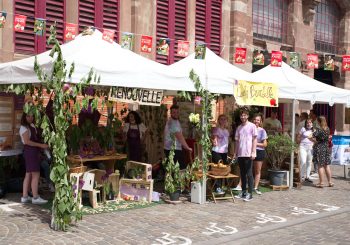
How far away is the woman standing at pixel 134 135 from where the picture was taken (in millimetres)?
10172

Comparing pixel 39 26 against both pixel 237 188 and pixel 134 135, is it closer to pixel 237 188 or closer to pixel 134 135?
pixel 134 135

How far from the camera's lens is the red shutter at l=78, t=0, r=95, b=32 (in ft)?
39.5

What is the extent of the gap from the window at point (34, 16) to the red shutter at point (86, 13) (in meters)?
0.54

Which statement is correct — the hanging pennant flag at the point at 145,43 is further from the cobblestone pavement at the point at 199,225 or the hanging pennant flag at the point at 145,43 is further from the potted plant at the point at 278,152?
the cobblestone pavement at the point at 199,225

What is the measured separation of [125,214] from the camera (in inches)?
301

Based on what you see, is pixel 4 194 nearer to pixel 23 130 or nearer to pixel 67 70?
A: pixel 23 130

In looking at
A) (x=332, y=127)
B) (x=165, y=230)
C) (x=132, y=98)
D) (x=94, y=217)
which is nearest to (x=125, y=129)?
(x=132, y=98)

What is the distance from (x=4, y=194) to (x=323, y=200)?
20.6ft

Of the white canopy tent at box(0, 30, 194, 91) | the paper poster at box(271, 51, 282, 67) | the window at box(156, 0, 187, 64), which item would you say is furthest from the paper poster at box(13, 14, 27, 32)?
the paper poster at box(271, 51, 282, 67)

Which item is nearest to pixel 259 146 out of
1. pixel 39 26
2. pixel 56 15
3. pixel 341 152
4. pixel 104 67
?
pixel 341 152

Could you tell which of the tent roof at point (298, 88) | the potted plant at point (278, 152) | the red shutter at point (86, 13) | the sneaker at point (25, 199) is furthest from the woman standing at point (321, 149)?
the sneaker at point (25, 199)

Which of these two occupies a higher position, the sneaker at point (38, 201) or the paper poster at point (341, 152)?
the paper poster at point (341, 152)

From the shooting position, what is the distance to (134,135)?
400 inches

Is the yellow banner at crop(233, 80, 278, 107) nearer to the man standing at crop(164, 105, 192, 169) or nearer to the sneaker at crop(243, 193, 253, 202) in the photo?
the man standing at crop(164, 105, 192, 169)
